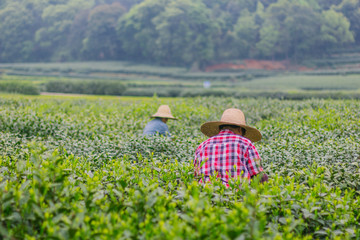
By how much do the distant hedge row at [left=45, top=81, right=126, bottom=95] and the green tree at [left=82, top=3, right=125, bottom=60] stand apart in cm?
2534

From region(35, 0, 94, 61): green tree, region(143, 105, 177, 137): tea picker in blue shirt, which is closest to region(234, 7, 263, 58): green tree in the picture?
region(35, 0, 94, 61): green tree

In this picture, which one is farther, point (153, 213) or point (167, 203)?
point (167, 203)

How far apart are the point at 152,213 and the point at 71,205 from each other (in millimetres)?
542

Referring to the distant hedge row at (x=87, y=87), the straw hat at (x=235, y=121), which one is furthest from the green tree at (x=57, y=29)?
the straw hat at (x=235, y=121)

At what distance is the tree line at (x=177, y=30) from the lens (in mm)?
47125

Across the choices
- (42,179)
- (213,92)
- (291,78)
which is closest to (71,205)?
(42,179)

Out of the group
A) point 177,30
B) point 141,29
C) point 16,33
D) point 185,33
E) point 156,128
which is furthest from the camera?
point 16,33

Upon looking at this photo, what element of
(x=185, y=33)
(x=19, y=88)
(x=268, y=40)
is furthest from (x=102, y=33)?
(x=19, y=88)

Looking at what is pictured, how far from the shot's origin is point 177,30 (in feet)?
158

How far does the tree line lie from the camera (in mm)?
47125

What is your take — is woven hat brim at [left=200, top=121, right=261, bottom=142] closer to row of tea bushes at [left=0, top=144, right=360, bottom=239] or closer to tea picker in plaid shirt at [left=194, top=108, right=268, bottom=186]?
tea picker in plaid shirt at [left=194, top=108, right=268, bottom=186]

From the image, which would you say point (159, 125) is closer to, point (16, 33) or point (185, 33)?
point (185, 33)

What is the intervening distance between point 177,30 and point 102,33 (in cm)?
1214

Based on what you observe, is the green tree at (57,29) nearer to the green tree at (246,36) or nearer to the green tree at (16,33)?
the green tree at (16,33)
